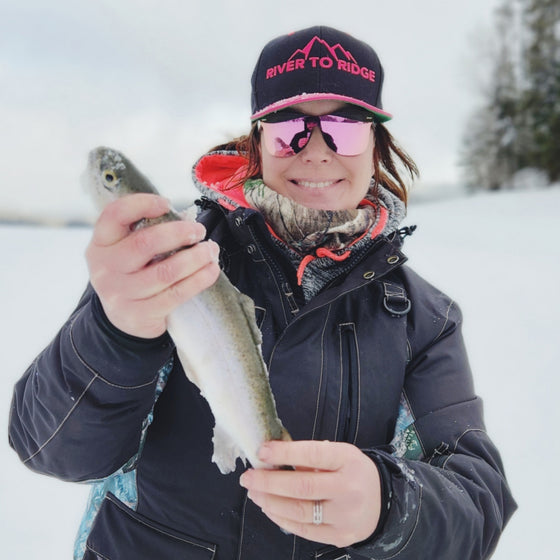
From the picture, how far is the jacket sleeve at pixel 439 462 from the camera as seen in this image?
161cm

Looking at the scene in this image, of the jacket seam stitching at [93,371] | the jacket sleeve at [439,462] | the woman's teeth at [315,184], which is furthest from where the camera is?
the woman's teeth at [315,184]

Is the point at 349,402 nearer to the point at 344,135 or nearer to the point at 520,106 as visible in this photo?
the point at 344,135

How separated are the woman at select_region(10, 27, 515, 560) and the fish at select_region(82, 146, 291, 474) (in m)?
0.07

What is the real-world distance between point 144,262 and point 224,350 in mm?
323

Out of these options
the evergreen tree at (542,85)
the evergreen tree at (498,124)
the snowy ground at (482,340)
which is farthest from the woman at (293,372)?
A: the evergreen tree at (498,124)

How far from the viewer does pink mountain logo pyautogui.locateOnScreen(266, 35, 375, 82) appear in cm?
209

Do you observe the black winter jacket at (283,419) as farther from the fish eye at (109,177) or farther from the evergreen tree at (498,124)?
the evergreen tree at (498,124)

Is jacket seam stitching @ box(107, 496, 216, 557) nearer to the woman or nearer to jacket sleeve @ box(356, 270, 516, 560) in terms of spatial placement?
the woman

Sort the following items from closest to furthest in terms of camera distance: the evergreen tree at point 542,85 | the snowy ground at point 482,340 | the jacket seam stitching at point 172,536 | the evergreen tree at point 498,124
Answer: the jacket seam stitching at point 172,536 < the snowy ground at point 482,340 < the evergreen tree at point 542,85 < the evergreen tree at point 498,124

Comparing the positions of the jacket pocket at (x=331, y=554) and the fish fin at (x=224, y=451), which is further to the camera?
the jacket pocket at (x=331, y=554)

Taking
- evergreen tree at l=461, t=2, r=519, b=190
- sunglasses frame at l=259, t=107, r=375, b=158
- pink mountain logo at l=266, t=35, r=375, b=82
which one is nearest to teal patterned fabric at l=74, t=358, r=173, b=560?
sunglasses frame at l=259, t=107, r=375, b=158

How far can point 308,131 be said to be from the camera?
6.90 feet

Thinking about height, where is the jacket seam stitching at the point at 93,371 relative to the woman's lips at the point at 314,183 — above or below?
below

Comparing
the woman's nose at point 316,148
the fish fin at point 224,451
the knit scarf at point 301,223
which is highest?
the woman's nose at point 316,148
